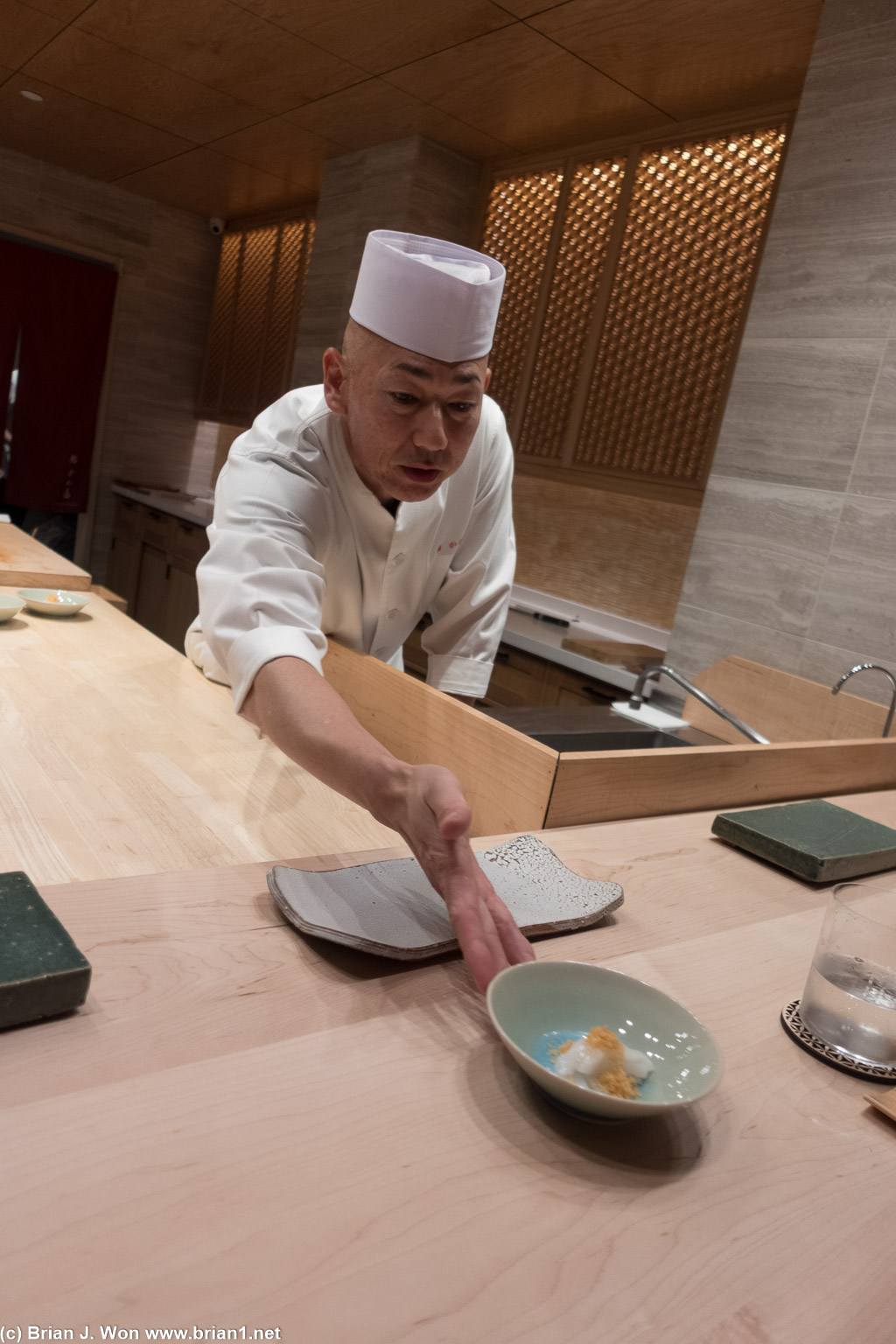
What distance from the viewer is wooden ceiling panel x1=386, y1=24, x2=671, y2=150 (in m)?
2.92

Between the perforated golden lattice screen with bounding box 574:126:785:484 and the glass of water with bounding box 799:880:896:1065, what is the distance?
2651mm

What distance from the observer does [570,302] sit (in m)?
3.64

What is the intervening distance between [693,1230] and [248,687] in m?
0.81

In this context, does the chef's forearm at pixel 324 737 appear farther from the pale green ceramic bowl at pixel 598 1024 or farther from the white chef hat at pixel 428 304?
the white chef hat at pixel 428 304

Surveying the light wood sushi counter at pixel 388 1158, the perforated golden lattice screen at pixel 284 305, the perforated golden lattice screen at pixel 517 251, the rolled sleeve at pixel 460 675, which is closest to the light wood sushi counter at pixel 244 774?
the light wood sushi counter at pixel 388 1158

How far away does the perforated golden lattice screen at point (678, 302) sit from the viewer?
122 inches

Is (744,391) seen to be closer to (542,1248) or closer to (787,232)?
(787,232)

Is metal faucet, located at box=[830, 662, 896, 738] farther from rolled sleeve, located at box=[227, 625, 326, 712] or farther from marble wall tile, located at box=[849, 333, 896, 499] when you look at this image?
rolled sleeve, located at box=[227, 625, 326, 712]

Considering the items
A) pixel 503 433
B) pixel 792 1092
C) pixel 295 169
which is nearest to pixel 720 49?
pixel 503 433

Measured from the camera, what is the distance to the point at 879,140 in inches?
91.0

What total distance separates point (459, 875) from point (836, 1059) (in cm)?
33

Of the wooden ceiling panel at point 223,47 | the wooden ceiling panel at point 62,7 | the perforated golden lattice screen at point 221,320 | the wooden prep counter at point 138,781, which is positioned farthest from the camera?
the perforated golden lattice screen at point 221,320

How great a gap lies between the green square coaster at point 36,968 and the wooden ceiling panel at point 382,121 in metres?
3.48

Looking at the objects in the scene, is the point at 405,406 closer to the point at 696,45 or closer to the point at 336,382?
the point at 336,382
